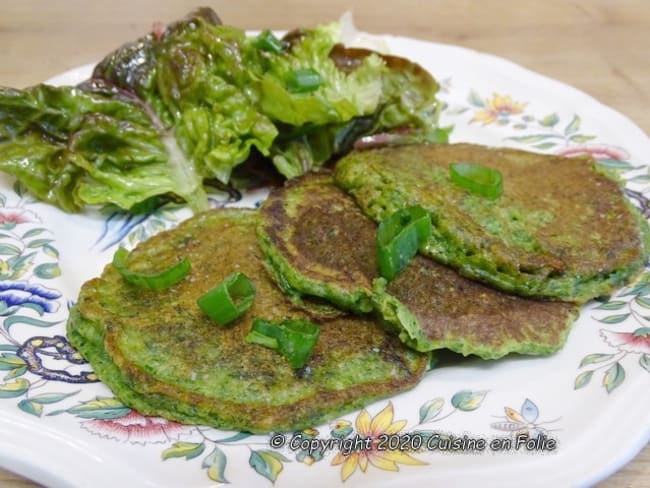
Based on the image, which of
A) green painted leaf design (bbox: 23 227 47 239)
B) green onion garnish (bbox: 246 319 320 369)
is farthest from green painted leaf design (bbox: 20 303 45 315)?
green onion garnish (bbox: 246 319 320 369)

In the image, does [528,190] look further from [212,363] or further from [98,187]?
[98,187]

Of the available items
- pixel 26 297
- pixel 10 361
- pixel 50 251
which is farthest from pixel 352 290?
pixel 50 251

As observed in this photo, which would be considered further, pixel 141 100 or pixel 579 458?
pixel 141 100

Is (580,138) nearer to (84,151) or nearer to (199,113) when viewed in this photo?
(199,113)

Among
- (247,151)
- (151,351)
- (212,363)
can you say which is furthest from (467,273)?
(247,151)

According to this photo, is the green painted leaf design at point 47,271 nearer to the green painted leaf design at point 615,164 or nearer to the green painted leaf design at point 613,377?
the green painted leaf design at point 613,377

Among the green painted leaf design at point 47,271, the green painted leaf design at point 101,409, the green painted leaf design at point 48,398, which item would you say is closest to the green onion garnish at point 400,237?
the green painted leaf design at point 101,409

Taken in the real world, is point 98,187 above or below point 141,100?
below
